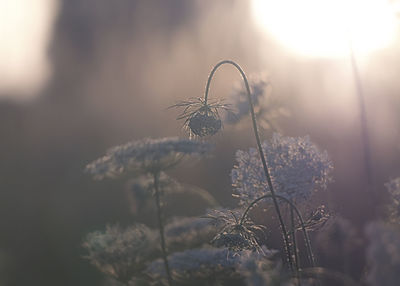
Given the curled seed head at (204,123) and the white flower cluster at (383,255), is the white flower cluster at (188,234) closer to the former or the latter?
the curled seed head at (204,123)

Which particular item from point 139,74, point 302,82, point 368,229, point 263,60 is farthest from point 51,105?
point 368,229

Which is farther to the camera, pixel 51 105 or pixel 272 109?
pixel 51 105

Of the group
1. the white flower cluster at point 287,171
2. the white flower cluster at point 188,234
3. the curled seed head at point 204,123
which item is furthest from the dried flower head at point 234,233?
the white flower cluster at point 188,234

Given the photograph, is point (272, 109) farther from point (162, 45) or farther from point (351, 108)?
point (162, 45)

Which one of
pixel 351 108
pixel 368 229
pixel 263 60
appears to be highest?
pixel 263 60

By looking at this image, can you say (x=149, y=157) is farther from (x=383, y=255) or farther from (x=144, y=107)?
(x=144, y=107)

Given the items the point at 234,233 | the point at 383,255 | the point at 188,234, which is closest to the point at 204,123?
the point at 234,233
